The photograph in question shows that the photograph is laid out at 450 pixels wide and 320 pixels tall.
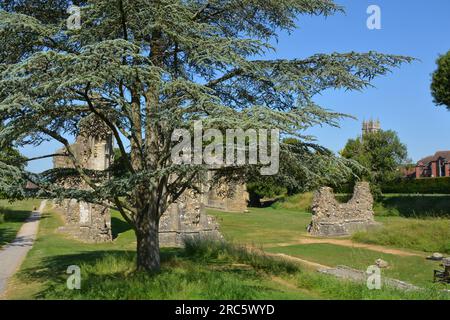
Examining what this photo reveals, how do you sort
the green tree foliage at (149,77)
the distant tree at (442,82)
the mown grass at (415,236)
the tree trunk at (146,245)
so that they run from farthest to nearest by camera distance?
the distant tree at (442,82)
the mown grass at (415,236)
the tree trunk at (146,245)
the green tree foliage at (149,77)

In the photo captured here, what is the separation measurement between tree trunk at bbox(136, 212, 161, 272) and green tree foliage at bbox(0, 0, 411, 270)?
0.03 m

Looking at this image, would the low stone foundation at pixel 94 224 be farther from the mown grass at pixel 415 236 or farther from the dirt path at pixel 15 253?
the mown grass at pixel 415 236

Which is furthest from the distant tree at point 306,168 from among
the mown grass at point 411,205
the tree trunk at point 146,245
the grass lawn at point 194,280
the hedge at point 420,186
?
the hedge at point 420,186

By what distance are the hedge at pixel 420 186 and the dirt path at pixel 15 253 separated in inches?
1337

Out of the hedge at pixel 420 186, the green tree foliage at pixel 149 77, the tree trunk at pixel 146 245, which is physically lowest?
the tree trunk at pixel 146 245

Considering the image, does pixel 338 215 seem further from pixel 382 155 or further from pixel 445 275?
pixel 382 155

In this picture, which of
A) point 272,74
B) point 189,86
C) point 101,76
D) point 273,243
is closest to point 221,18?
point 272,74

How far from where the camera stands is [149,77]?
790 centimetres

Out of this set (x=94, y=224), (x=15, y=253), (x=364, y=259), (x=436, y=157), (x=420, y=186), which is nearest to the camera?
(x=15, y=253)

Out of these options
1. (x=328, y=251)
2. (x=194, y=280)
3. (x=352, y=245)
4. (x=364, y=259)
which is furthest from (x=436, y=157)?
(x=194, y=280)

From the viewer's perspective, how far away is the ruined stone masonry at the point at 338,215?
2470 cm

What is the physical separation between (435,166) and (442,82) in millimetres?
38322

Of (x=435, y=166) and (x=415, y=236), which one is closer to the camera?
(x=415, y=236)
